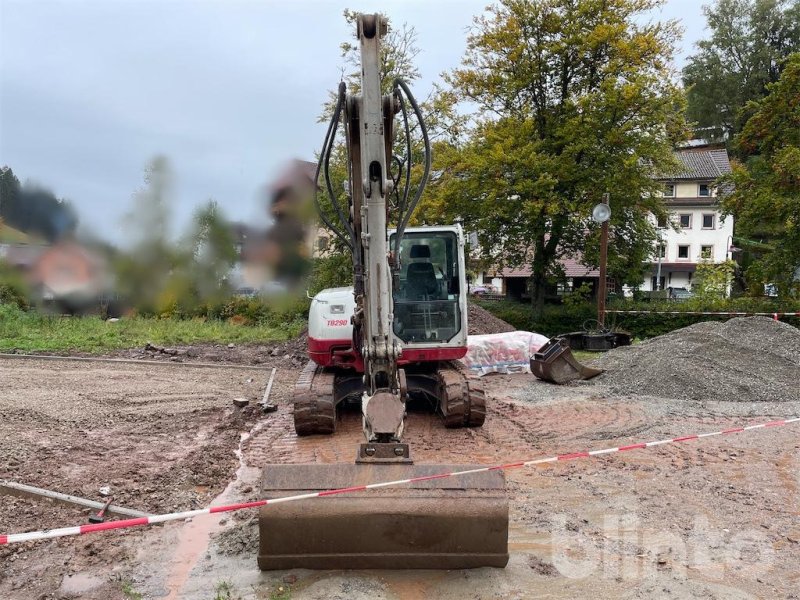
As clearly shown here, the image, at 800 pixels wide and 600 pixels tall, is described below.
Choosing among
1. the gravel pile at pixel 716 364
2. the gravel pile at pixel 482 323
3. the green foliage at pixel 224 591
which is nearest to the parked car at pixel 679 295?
the gravel pile at pixel 482 323

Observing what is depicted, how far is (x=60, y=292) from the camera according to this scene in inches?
536

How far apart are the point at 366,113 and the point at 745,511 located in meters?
4.07

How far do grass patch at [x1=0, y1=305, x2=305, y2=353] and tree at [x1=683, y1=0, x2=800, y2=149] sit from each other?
3062cm

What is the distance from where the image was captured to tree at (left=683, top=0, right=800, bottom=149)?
37.1m

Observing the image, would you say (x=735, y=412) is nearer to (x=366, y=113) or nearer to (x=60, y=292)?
(x=366, y=113)

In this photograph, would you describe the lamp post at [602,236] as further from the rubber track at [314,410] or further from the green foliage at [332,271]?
the rubber track at [314,410]

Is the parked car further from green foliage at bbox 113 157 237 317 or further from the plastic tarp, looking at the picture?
green foliage at bbox 113 157 237 317

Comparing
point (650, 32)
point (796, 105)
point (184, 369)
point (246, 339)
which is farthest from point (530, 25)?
point (184, 369)

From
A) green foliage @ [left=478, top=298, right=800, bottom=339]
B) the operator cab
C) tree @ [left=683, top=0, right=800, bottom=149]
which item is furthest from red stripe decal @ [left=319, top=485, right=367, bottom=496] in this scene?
tree @ [left=683, top=0, right=800, bottom=149]

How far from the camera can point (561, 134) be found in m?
18.3

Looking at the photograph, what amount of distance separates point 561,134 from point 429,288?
1214 cm

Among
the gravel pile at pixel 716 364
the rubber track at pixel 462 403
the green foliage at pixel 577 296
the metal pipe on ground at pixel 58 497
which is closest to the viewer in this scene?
the metal pipe on ground at pixel 58 497

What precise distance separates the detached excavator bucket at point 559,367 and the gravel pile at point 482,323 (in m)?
3.96

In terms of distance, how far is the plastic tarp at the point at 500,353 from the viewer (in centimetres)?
1220
